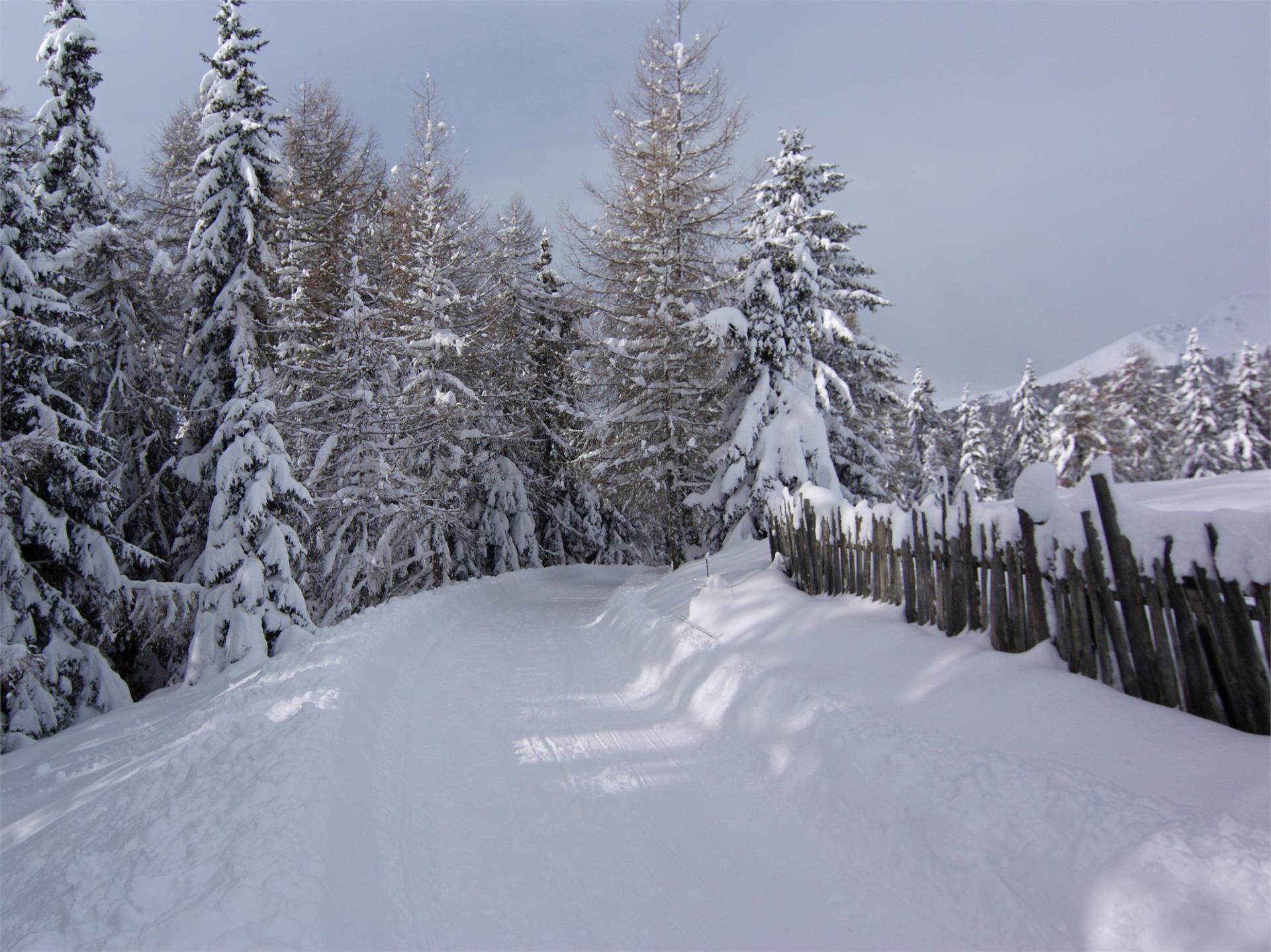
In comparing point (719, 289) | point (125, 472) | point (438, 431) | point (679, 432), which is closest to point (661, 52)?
point (719, 289)

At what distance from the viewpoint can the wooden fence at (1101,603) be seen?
392cm

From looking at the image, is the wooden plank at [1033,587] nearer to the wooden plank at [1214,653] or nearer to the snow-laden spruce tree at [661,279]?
the wooden plank at [1214,653]

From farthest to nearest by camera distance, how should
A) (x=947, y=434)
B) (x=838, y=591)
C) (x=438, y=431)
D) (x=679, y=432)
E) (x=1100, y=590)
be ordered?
(x=947, y=434)
(x=438, y=431)
(x=679, y=432)
(x=838, y=591)
(x=1100, y=590)

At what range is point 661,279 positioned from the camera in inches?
659

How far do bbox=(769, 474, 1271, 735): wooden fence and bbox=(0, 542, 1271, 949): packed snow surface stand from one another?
20cm

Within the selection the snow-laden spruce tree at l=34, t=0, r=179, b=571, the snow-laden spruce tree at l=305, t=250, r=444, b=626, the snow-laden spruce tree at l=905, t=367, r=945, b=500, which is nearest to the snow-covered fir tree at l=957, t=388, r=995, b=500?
the snow-laden spruce tree at l=905, t=367, r=945, b=500

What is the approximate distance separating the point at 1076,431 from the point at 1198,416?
5660 millimetres

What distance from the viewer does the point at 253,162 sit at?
1342 centimetres

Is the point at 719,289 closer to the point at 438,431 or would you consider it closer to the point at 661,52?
the point at 661,52

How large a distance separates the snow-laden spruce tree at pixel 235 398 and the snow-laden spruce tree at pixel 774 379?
31.5 feet

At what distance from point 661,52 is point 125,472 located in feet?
57.3

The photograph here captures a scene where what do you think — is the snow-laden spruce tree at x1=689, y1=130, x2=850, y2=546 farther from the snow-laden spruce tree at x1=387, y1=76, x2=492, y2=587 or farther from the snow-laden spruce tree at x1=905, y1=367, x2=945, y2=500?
the snow-laden spruce tree at x1=905, y1=367, x2=945, y2=500

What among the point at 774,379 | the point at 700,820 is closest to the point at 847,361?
the point at 774,379

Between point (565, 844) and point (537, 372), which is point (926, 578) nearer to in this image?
point (565, 844)
